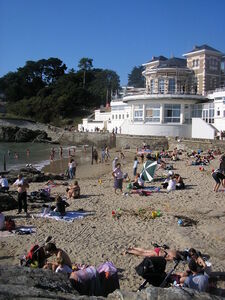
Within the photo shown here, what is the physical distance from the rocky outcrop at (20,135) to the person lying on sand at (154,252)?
48266 millimetres

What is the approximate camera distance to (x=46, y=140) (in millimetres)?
53844

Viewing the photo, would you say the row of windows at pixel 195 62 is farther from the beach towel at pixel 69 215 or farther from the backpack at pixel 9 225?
the backpack at pixel 9 225

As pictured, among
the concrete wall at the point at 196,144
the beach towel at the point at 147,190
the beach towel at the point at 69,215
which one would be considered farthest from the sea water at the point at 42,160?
the beach towel at the point at 69,215

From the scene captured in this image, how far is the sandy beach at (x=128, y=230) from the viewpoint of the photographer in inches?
291

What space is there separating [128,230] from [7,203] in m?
4.63

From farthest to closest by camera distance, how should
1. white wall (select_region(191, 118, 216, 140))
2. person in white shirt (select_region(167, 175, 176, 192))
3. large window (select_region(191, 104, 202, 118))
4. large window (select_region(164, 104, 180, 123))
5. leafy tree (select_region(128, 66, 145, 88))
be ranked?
leafy tree (select_region(128, 66, 145, 88))
large window (select_region(191, 104, 202, 118))
large window (select_region(164, 104, 180, 123))
white wall (select_region(191, 118, 216, 140))
person in white shirt (select_region(167, 175, 176, 192))

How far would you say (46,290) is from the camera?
Answer: 3.46 metres

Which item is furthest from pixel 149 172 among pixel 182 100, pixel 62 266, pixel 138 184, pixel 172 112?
pixel 182 100

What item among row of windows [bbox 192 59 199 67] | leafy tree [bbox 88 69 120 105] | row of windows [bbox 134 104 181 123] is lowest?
row of windows [bbox 134 104 181 123]

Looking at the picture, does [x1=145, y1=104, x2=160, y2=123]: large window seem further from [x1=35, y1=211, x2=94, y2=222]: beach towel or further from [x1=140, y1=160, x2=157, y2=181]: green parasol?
[x1=35, y1=211, x2=94, y2=222]: beach towel

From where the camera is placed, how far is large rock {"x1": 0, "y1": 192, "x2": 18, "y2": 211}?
11349mm

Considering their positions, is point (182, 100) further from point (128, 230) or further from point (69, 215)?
point (128, 230)

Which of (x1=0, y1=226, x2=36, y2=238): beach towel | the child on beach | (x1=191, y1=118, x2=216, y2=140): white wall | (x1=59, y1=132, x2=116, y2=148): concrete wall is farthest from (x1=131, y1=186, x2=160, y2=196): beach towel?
(x1=59, y1=132, x2=116, y2=148): concrete wall

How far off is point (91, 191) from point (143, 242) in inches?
263
